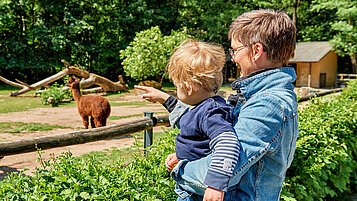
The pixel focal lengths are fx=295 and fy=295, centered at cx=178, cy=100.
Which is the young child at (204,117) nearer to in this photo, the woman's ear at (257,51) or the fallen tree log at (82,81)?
the woman's ear at (257,51)

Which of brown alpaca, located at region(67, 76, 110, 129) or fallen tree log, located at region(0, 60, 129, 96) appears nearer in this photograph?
brown alpaca, located at region(67, 76, 110, 129)

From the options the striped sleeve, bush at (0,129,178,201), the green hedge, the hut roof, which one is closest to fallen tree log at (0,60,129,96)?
the green hedge

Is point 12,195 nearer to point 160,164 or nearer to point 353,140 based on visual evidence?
point 160,164

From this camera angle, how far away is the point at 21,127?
28.8ft

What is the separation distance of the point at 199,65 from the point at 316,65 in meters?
29.5

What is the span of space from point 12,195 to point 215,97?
139cm

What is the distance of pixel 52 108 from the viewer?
12.9 m

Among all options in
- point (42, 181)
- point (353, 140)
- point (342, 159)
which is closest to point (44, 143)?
point (42, 181)

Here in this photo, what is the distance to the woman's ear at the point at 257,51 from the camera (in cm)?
138

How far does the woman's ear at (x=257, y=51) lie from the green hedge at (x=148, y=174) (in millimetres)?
1174

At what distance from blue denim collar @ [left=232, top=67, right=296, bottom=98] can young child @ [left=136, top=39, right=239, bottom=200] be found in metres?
0.16

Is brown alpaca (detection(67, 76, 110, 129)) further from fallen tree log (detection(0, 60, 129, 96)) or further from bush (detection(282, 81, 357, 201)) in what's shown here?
fallen tree log (detection(0, 60, 129, 96))

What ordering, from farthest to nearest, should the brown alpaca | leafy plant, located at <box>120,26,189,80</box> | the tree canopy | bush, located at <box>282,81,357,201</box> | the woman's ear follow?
the tree canopy, leafy plant, located at <box>120,26,189,80</box>, the brown alpaca, bush, located at <box>282,81,357,201</box>, the woman's ear

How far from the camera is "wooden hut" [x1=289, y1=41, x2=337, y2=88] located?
27.1 meters
